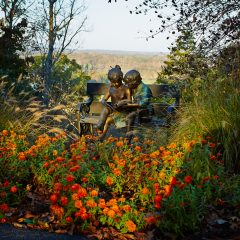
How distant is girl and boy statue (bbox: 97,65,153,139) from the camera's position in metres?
5.74

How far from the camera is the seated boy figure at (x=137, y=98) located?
5.74 metres

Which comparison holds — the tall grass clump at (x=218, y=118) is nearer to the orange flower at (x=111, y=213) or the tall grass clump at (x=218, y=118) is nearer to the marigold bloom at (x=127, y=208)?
the marigold bloom at (x=127, y=208)

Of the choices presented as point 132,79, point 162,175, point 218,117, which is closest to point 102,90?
point 132,79

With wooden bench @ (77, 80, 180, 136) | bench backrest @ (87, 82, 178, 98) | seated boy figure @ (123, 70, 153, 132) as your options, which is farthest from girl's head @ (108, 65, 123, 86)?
bench backrest @ (87, 82, 178, 98)

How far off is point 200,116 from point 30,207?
2.25 m

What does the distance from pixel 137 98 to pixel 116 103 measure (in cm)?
30

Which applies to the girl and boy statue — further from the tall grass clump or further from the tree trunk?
the tree trunk

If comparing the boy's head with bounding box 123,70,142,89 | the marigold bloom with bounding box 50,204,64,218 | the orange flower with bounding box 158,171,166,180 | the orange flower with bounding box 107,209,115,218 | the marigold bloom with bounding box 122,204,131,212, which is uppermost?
the boy's head with bounding box 123,70,142,89

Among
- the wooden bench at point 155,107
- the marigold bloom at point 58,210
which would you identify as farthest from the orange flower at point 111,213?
the wooden bench at point 155,107

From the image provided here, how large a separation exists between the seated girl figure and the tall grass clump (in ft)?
2.92

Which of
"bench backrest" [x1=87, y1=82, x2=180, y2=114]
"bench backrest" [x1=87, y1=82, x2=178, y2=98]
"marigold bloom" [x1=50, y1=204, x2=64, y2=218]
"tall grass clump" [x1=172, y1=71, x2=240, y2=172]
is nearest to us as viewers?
"marigold bloom" [x1=50, y1=204, x2=64, y2=218]

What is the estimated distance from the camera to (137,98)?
19.1 feet

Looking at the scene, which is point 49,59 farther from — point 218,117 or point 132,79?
point 218,117

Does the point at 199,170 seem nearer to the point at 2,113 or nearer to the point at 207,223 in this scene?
the point at 207,223
